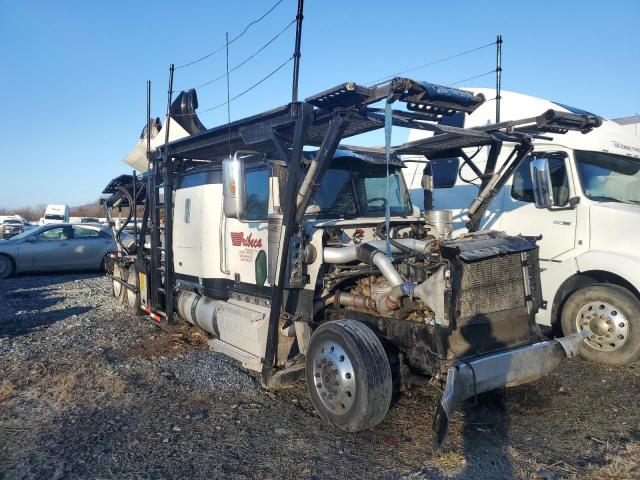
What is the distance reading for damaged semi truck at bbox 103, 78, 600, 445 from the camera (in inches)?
157

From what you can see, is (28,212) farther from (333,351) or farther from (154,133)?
(333,351)

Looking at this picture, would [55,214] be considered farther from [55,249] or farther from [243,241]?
[243,241]

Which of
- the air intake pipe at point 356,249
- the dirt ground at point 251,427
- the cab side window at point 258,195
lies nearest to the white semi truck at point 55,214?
the dirt ground at point 251,427

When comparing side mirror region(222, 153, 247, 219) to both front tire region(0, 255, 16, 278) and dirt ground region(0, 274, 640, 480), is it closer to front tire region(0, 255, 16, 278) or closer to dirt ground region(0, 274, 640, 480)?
dirt ground region(0, 274, 640, 480)

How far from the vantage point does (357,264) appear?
16.4ft

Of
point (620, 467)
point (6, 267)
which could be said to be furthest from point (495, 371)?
point (6, 267)

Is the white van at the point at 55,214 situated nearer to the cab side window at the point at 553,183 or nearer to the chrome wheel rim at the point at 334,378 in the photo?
the cab side window at the point at 553,183

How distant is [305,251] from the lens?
15.9 ft

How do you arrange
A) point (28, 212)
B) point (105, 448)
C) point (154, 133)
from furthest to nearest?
point (28, 212)
point (154, 133)
point (105, 448)

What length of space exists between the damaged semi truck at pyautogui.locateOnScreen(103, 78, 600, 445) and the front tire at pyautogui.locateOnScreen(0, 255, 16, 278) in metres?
9.82

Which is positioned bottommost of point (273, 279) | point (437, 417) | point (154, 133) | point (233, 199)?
point (437, 417)

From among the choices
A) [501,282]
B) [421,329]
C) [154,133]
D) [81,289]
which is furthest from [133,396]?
[81,289]

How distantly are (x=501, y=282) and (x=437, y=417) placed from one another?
1432 millimetres

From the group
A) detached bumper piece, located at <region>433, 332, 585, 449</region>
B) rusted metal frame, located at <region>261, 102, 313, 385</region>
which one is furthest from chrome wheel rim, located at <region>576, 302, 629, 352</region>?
rusted metal frame, located at <region>261, 102, 313, 385</region>
